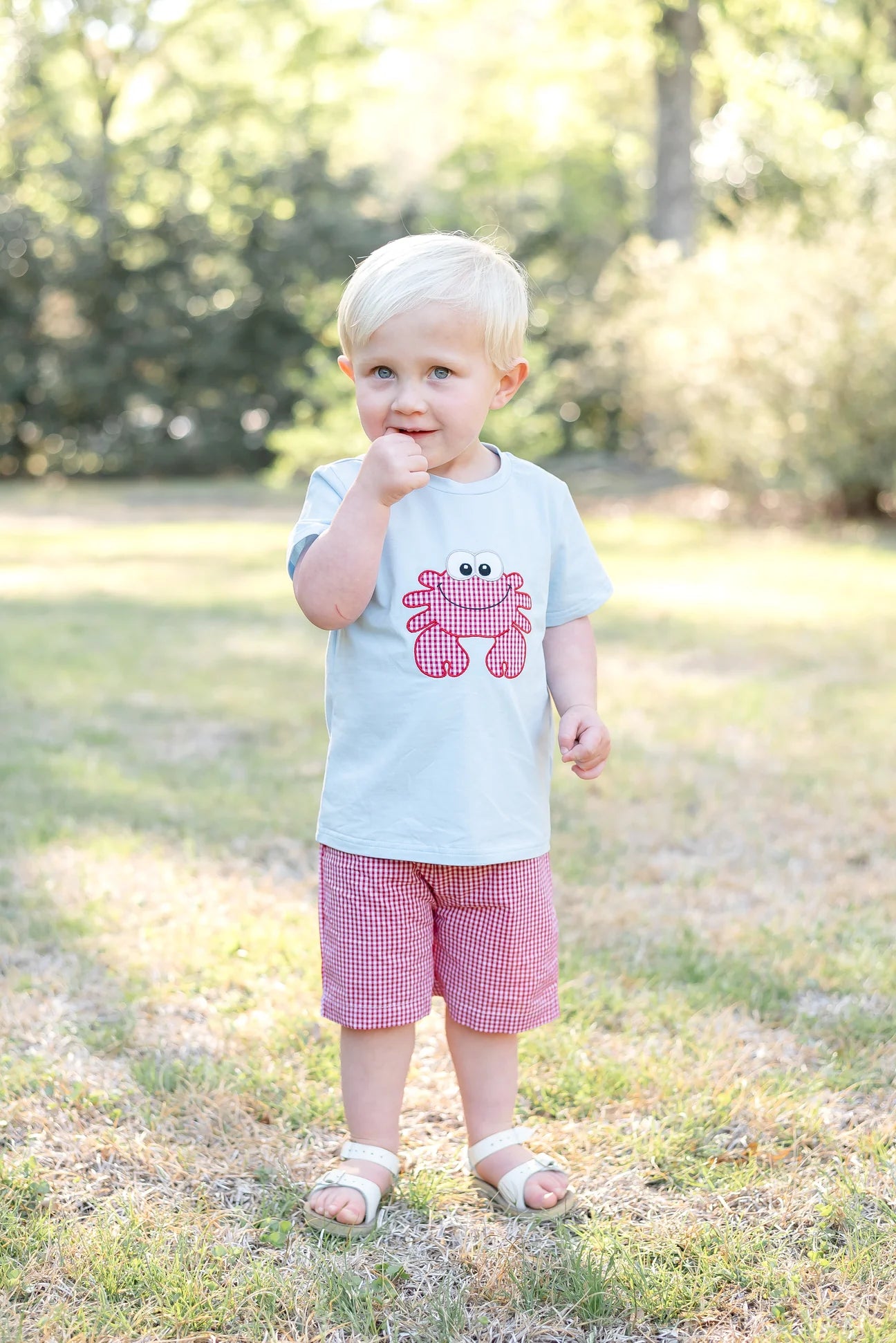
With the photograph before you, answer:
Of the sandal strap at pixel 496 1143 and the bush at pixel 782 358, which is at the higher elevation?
the bush at pixel 782 358

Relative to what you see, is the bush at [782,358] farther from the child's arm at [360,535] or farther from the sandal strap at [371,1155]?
the sandal strap at [371,1155]

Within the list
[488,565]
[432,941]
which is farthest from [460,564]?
[432,941]

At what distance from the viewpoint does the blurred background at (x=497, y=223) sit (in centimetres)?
955

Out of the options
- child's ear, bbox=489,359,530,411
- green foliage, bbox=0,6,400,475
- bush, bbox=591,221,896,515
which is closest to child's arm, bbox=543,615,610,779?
child's ear, bbox=489,359,530,411

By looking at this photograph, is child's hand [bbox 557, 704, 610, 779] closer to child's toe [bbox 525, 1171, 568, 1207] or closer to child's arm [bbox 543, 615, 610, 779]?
child's arm [bbox 543, 615, 610, 779]

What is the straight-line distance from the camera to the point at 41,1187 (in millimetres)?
1812

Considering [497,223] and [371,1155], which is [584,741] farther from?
A: [497,223]

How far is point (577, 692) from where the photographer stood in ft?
6.39

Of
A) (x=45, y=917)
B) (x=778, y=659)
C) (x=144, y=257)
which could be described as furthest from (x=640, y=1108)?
(x=144, y=257)

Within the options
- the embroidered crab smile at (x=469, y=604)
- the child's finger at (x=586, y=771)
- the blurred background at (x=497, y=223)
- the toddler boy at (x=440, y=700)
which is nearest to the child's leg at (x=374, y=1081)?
the toddler boy at (x=440, y=700)

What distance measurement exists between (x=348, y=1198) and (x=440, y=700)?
27.5 inches

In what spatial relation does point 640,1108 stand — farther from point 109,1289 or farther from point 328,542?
point 328,542

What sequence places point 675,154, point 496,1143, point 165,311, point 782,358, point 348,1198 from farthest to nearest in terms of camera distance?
1. point 165,311
2. point 675,154
3. point 782,358
4. point 496,1143
5. point 348,1198

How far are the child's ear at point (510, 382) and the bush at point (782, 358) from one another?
7.60m
